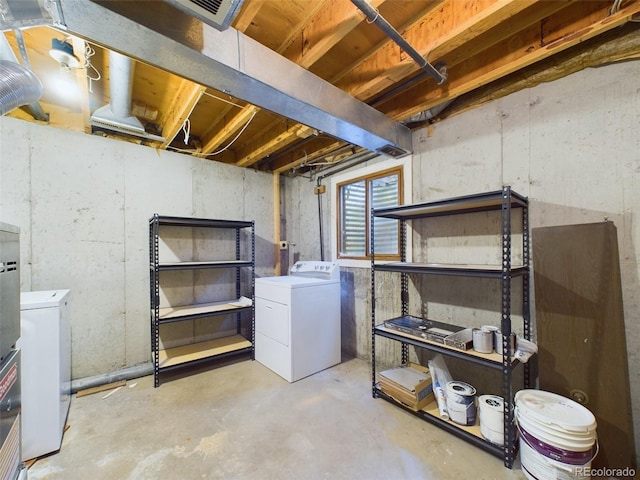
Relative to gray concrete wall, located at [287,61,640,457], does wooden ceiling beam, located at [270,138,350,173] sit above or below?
above

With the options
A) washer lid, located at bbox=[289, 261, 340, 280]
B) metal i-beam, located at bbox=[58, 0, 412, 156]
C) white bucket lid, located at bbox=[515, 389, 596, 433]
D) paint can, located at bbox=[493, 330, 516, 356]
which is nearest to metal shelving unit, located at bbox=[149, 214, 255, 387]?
washer lid, located at bbox=[289, 261, 340, 280]

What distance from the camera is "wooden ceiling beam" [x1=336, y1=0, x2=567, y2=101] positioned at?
1327 mm

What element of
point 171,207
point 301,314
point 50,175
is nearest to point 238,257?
point 171,207

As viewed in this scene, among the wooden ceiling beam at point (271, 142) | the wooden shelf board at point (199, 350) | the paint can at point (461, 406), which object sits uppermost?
the wooden ceiling beam at point (271, 142)

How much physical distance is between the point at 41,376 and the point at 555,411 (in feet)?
9.63

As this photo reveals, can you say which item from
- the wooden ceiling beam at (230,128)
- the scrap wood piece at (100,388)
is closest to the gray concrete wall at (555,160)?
the wooden ceiling beam at (230,128)

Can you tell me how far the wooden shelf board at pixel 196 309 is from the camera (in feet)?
8.46

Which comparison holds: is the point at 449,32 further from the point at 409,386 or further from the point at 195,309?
the point at 195,309

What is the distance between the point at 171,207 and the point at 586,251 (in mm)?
3555

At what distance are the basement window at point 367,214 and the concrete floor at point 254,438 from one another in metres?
1.33

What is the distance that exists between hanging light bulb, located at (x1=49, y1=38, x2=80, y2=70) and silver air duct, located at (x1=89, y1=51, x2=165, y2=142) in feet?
0.61

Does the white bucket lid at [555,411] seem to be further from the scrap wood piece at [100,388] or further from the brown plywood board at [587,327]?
the scrap wood piece at [100,388]

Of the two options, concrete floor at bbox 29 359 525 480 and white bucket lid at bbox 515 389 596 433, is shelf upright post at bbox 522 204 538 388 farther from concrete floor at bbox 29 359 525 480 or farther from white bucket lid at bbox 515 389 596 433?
concrete floor at bbox 29 359 525 480

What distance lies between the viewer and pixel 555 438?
127 centimetres
